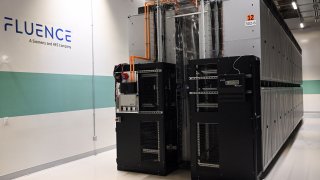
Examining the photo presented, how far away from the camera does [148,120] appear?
→ 4.34m

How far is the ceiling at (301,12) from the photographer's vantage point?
9.60 metres

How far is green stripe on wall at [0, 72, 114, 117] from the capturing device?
166 inches

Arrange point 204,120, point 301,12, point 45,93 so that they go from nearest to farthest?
point 204,120, point 45,93, point 301,12

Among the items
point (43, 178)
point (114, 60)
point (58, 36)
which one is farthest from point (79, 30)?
point (43, 178)

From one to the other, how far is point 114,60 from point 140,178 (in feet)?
10.1

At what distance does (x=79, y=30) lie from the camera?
18.2 ft

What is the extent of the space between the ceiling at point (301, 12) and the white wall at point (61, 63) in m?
6.08

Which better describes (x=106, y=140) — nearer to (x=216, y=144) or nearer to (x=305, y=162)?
(x=216, y=144)

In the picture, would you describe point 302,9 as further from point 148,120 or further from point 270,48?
point 148,120

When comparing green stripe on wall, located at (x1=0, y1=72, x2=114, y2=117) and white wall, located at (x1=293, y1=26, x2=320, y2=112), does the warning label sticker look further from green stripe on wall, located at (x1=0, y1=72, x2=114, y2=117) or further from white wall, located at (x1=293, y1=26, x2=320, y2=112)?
white wall, located at (x1=293, y1=26, x2=320, y2=112)

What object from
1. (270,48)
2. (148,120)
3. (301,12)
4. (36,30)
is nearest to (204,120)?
(148,120)

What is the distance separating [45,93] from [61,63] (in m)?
0.61

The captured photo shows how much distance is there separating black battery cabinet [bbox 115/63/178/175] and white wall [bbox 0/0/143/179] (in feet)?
3.85

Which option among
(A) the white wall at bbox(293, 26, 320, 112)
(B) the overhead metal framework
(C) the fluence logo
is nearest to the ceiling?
(B) the overhead metal framework
